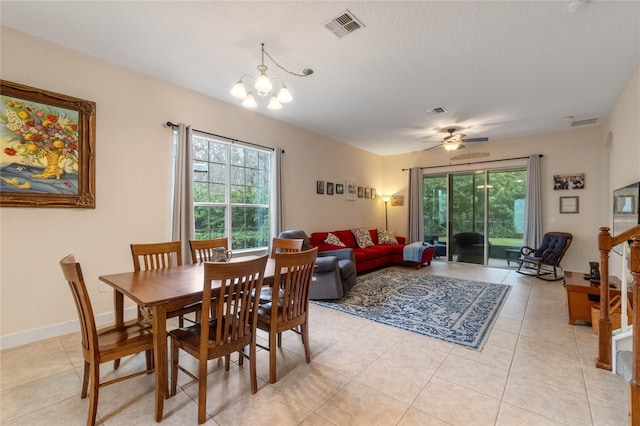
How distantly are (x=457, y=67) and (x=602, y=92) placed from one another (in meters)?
2.32

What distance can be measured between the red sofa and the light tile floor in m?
2.45

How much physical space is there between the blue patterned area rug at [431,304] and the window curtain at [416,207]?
1.96 meters

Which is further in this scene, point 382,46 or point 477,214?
point 477,214

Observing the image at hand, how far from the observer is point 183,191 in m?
3.54

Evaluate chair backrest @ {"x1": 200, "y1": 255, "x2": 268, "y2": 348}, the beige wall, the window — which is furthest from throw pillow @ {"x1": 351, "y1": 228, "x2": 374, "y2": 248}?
chair backrest @ {"x1": 200, "y1": 255, "x2": 268, "y2": 348}

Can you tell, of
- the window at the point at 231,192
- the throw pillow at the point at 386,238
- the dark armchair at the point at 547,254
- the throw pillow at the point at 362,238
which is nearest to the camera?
the window at the point at 231,192

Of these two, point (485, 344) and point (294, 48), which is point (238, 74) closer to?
point (294, 48)

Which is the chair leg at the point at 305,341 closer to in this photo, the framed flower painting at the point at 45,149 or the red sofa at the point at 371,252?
the framed flower painting at the point at 45,149

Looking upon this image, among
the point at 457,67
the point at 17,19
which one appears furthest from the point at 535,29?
the point at 17,19

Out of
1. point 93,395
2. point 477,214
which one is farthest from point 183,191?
point 477,214

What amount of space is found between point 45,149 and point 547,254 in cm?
735

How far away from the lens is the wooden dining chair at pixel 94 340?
5.13 ft

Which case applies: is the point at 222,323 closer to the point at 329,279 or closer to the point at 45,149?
the point at 329,279

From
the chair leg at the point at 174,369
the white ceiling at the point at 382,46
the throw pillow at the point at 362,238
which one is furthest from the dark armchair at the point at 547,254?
the chair leg at the point at 174,369
